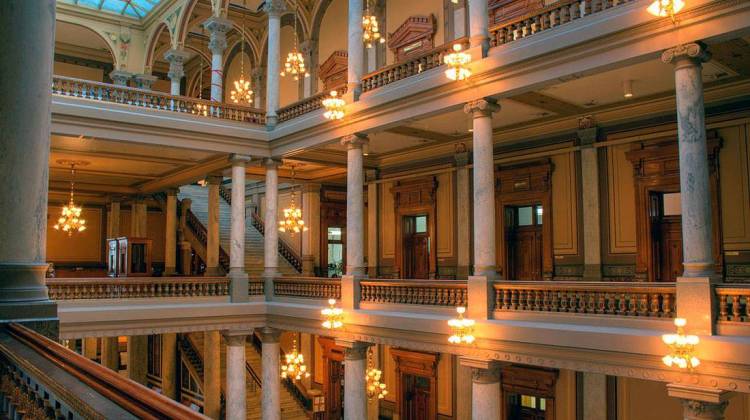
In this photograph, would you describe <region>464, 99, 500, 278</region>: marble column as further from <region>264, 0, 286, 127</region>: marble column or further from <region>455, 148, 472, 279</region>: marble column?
<region>264, 0, 286, 127</region>: marble column

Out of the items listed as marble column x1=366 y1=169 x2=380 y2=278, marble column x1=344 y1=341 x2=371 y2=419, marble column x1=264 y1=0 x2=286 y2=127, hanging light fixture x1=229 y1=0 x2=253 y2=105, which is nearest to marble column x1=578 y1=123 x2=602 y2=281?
marble column x1=344 y1=341 x2=371 y2=419

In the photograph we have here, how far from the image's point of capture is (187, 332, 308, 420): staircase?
62.6 ft

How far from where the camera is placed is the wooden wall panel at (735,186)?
1146 cm

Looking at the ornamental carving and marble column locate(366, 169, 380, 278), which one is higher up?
the ornamental carving

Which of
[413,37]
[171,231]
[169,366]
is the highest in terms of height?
[413,37]

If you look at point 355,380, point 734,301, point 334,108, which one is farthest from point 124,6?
point 734,301

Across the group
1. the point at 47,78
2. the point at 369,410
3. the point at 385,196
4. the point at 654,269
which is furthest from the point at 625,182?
the point at 47,78

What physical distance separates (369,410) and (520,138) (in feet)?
27.3

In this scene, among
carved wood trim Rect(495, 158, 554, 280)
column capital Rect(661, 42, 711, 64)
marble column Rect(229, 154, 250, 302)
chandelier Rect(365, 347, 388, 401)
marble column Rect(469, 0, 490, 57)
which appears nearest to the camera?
column capital Rect(661, 42, 711, 64)

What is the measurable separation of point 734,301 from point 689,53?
10.2 feet

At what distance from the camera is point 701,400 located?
7.96 meters

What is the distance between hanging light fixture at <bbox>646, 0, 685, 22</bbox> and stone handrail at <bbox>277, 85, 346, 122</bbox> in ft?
25.2

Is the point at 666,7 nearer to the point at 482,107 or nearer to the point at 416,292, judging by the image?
the point at 482,107

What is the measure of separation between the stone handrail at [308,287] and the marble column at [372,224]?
3480 mm
